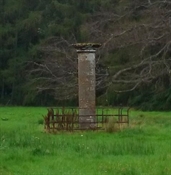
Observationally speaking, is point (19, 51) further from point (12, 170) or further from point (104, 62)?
point (12, 170)

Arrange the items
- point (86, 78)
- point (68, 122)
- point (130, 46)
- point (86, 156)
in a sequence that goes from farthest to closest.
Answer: point (130, 46), point (86, 78), point (68, 122), point (86, 156)

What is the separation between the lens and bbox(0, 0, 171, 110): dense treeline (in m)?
42.2

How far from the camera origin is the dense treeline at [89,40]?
1662 inches

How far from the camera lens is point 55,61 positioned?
5266cm

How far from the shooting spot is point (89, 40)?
161ft

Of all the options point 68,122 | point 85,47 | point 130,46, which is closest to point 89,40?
point 130,46

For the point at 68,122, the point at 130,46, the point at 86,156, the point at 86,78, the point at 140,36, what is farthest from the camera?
the point at 130,46

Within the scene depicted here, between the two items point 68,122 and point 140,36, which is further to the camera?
point 140,36

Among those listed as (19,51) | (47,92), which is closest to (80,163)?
(47,92)

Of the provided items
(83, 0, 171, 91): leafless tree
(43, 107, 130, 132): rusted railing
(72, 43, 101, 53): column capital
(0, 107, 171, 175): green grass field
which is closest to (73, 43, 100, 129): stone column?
(72, 43, 101, 53): column capital

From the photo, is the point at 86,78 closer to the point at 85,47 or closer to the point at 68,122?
the point at 85,47

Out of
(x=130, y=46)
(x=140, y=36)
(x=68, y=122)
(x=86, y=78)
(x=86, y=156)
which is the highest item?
(x=130, y=46)

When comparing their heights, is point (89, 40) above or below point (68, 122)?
above

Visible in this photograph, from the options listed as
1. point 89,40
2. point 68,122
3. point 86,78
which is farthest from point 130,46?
point 68,122
